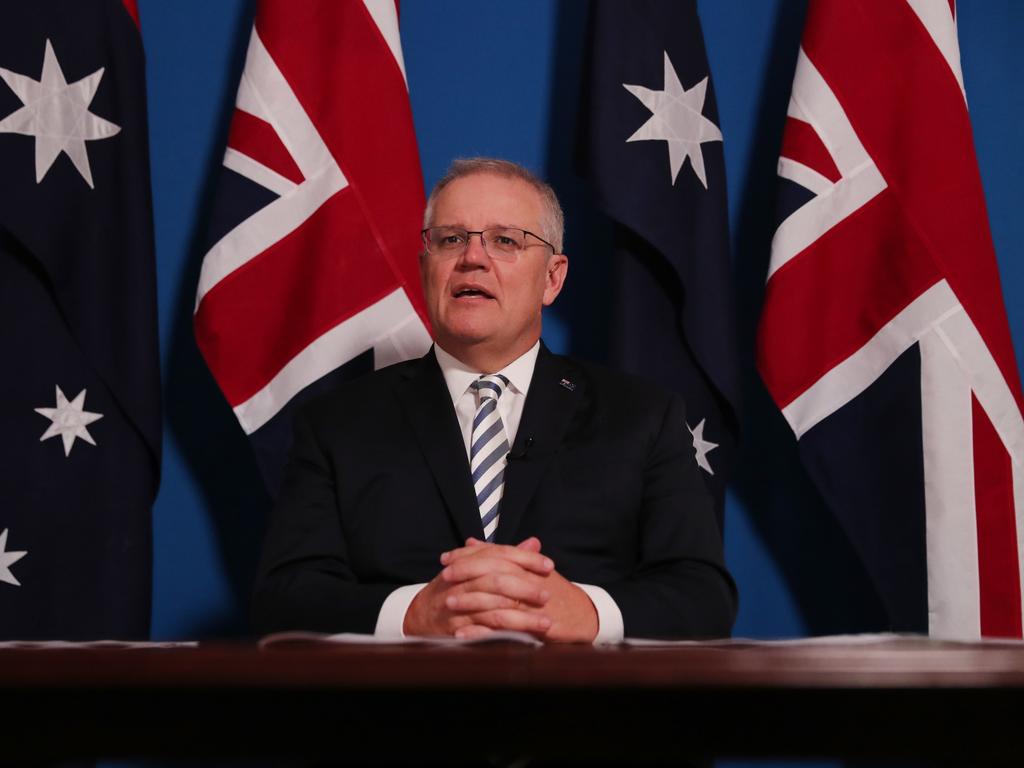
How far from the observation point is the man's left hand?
1.45m

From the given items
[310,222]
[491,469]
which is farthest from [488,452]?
[310,222]

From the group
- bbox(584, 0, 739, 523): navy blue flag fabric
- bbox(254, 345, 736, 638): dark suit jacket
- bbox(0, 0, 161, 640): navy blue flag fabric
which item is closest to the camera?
bbox(254, 345, 736, 638): dark suit jacket

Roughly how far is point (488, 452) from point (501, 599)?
0.54m

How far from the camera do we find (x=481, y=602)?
1.44 meters

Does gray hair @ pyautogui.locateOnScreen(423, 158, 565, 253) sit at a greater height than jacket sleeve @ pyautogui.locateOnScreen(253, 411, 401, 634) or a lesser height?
greater

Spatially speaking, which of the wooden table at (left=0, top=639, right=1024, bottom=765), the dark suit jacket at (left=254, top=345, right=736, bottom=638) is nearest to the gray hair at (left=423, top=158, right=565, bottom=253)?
the dark suit jacket at (left=254, top=345, right=736, bottom=638)

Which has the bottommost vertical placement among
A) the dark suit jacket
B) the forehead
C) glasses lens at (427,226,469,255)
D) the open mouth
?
the dark suit jacket

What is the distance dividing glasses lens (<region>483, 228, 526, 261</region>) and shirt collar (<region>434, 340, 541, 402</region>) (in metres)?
0.20

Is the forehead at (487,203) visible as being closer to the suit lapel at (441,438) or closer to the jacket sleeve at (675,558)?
the suit lapel at (441,438)

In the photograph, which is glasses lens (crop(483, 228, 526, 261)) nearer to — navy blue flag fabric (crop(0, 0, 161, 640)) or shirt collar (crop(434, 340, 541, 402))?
shirt collar (crop(434, 340, 541, 402))

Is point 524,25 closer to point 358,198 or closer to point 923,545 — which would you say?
point 358,198

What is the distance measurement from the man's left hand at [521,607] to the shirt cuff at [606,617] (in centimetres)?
1

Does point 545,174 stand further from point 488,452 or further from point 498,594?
point 498,594

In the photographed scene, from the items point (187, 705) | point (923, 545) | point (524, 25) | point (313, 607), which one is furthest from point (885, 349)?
point (187, 705)
